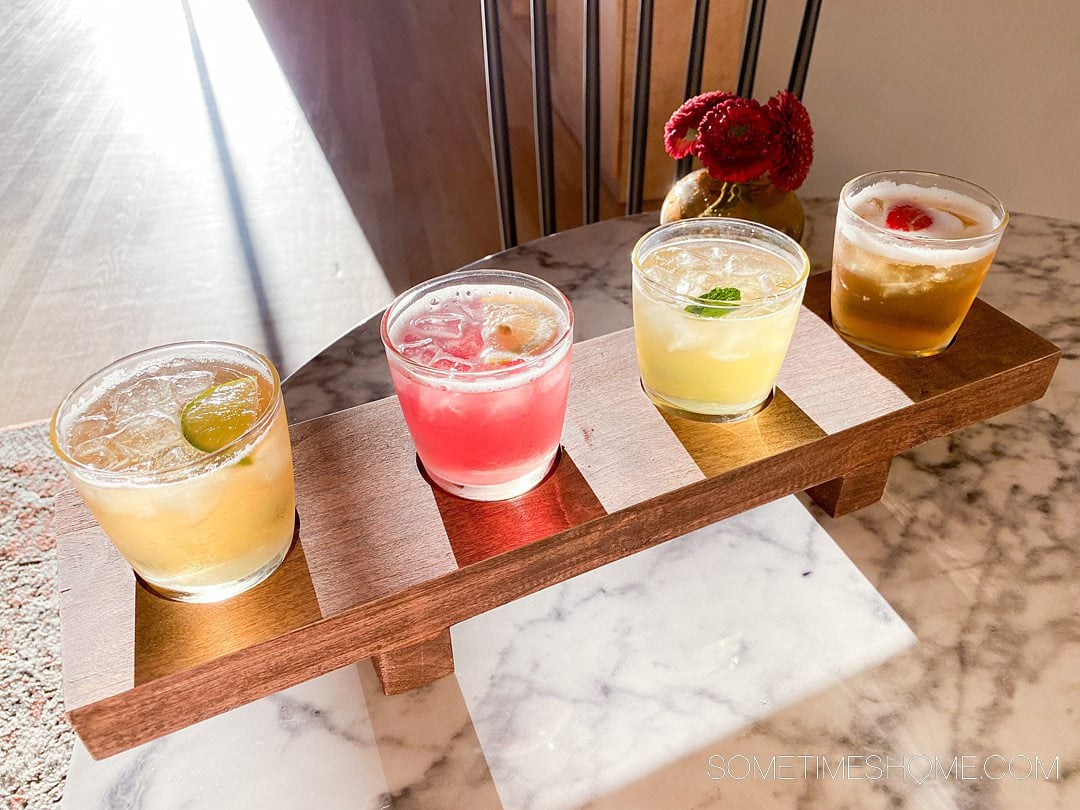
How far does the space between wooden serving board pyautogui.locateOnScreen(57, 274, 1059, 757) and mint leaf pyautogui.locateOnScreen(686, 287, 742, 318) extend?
4.6 inches

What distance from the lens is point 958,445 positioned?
932mm

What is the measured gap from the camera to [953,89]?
136cm

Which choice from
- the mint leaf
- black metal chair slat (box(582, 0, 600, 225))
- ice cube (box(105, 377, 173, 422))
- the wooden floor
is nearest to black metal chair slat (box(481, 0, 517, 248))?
black metal chair slat (box(582, 0, 600, 225))

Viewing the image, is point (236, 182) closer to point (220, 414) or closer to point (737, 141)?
point (737, 141)

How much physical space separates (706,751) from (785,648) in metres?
0.12

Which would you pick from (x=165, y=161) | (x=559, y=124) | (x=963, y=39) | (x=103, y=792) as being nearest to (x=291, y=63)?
(x=165, y=161)

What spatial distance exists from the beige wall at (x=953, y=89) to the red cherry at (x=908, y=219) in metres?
0.60

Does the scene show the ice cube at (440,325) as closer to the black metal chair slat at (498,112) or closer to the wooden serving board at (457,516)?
the wooden serving board at (457,516)

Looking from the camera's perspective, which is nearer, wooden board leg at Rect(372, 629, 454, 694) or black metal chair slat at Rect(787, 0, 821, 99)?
wooden board leg at Rect(372, 629, 454, 694)

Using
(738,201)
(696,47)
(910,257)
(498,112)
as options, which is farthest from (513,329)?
(696,47)

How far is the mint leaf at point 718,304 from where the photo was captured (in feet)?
2.31

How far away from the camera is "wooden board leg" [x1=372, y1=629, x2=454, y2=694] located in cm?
70

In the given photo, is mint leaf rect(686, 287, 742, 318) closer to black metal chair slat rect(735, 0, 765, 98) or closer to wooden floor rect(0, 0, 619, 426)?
black metal chair slat rect(735, 0, 765, 98)

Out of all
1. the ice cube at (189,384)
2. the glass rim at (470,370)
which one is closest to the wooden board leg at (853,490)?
the glass rim at (470,370)
